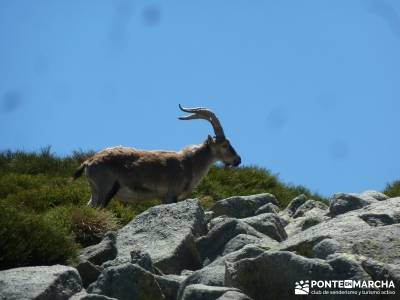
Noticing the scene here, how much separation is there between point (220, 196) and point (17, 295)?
1138cm

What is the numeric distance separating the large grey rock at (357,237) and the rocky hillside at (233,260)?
12mm

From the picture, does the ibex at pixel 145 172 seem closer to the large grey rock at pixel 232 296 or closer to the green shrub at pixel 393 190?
the green shrub at pixel 393 190

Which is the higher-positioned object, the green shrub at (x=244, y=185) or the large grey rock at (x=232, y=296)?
the green shrub at (x=244, y=185)

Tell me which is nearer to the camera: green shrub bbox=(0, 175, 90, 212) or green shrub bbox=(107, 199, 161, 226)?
green shrub bbox=(107, 199, 161, 226)

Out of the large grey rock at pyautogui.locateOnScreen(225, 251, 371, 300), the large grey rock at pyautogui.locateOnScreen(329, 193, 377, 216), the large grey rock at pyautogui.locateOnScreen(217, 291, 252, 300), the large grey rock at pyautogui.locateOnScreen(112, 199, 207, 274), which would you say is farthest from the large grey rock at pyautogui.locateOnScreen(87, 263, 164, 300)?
the large grey rock at pyautogui.locateOnScreen(329, 193, 377, 216)

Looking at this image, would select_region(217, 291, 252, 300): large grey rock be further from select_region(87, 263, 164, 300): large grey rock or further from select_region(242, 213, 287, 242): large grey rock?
select_region(242, 213, 287, 242): large grey rock

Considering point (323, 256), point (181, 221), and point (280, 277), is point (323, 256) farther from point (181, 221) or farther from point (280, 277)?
point (181, 221)

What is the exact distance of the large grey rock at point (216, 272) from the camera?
9.70m

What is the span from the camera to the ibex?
1702 centimetres

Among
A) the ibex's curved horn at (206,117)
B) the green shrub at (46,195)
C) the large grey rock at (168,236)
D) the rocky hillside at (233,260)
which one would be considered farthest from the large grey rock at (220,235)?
the ibex's curved horn at (206,117)

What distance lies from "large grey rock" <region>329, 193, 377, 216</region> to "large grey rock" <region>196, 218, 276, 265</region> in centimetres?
145

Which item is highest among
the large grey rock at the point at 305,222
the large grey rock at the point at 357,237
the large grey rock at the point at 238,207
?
the large grey rock at the point at 238,207

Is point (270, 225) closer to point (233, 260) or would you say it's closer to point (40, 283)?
point (233, 260)

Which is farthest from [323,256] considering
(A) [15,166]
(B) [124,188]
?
(A) [15,166]
